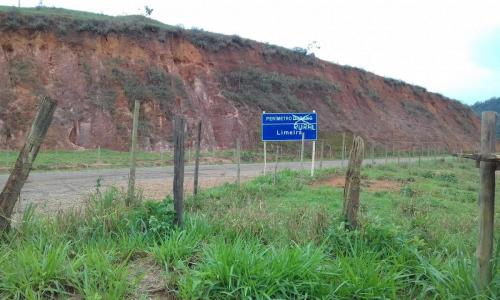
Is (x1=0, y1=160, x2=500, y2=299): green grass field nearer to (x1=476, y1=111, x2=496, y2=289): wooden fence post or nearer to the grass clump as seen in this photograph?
the grass clump

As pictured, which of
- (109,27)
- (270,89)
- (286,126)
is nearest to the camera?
(286,126)

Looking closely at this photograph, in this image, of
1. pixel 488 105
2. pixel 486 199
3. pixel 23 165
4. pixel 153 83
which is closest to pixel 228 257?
pixel 486 199

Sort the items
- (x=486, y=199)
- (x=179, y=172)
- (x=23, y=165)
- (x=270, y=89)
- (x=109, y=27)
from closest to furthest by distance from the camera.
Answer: (x=486, y=199) < (x=23, y=165) < (x=179, y=172) < (x=109, y=27) < (x=270, y=89)

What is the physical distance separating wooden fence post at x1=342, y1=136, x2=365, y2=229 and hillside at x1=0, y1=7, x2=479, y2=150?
80.1 feet

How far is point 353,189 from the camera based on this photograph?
565cm

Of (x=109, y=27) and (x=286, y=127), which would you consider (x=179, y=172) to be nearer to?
(x=286, y=127)

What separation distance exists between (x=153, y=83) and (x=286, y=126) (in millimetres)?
18694

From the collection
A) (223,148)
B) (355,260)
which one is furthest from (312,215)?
(223,148)

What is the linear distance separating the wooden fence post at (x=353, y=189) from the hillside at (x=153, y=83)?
24411mm

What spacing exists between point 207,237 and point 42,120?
93.5 inches

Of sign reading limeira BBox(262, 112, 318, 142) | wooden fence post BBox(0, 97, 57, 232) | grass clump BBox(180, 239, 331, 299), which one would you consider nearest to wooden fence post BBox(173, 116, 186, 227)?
grass clump BBox(180, 239, 331, 299)

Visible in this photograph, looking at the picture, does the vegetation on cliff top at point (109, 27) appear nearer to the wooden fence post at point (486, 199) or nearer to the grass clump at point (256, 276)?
the grass clump at point (256, 276)

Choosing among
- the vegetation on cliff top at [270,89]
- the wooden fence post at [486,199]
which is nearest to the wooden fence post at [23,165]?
the wooden fence post at [486,199]

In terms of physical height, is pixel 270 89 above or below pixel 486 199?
above
